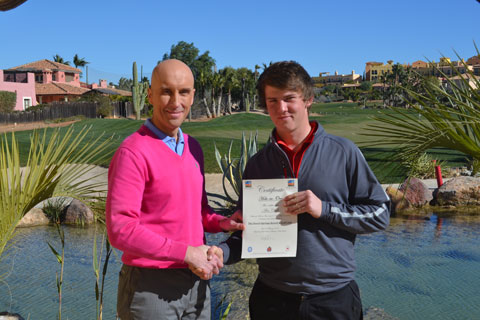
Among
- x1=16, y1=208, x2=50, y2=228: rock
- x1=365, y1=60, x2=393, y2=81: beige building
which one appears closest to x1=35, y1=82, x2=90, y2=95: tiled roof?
x1=16, y1=208, x2=50, y2=228: rock

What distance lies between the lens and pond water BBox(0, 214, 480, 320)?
16.7 ft

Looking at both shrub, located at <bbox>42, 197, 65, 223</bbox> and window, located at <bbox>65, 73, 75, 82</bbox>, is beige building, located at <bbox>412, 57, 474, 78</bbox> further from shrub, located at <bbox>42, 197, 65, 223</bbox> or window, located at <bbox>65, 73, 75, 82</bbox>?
window, located at <bbox>65, 73, 75, 82</bbox>

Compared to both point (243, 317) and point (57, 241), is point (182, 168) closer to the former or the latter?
point (243, 317)

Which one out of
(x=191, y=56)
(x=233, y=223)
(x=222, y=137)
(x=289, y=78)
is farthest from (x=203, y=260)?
(x=191, y=56)

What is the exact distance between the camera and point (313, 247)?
2.08 m

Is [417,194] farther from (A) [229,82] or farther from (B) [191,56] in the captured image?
(B) [191,56]

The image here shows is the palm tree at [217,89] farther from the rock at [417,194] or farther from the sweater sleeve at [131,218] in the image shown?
the sweater sleeve at [131,218]

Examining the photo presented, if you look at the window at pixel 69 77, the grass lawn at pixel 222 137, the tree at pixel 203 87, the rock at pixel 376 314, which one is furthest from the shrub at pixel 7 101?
the rock at pixel 376 314

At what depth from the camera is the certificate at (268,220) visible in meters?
2.06

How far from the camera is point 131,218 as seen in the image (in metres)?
1.87

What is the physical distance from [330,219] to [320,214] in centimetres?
5

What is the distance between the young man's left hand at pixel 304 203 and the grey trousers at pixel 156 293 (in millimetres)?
510

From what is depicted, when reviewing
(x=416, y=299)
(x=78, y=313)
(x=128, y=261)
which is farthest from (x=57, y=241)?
(x=128, y=261)

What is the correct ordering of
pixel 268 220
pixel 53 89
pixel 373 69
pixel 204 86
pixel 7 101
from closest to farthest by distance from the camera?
pixel 268 220 < pixel 7 101 < pixel 53 89 < pixel 204 86 < pixel 373 69
